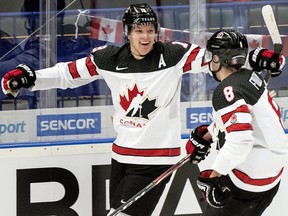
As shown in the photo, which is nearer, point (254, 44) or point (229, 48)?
point (229, 48)

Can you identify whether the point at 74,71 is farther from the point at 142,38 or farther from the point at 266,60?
the point at 266,60

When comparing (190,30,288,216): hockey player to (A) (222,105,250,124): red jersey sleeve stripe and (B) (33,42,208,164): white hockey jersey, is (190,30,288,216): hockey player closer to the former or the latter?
(A) (222,105,250,124): red jersey sleeve stripe

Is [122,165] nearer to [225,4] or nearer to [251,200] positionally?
[251,200]

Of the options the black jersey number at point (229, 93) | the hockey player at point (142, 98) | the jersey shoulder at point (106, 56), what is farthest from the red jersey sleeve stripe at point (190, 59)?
the black jersey number at point (229, 93)

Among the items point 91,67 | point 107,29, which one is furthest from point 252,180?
point 107,29

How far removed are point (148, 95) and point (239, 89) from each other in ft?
1.67

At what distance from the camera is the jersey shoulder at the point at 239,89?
332 cm

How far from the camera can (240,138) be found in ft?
10.7

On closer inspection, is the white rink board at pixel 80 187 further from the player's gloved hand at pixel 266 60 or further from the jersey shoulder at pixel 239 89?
the jersey shoulder at pixel 239 89

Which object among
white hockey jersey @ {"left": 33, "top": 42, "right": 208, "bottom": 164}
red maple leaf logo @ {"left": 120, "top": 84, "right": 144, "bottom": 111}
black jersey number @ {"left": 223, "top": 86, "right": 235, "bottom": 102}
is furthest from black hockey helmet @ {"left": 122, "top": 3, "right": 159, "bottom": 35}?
black jersey number @ {"left": 223, "top": 86, "right": 235, "bottom": 102}

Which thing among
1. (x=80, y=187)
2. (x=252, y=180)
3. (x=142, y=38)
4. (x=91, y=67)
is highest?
(x=142, y=38)

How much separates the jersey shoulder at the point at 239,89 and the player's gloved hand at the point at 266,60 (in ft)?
0.87

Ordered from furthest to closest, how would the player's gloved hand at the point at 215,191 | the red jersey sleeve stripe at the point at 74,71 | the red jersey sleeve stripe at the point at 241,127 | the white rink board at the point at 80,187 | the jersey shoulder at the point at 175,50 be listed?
the white rink board at the point at 80,187, the red jersey sleeve stripe at the point at 74,71, the jersey shoulder at the point at 175,50, the player's gloved hand at the point at 215,191, the red jersey sleeve stripe at the point at 241,127

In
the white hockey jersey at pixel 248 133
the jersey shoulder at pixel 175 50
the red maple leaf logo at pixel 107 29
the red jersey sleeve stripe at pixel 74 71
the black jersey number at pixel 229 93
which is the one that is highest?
the red maple leaf logo at pixel 107 29
